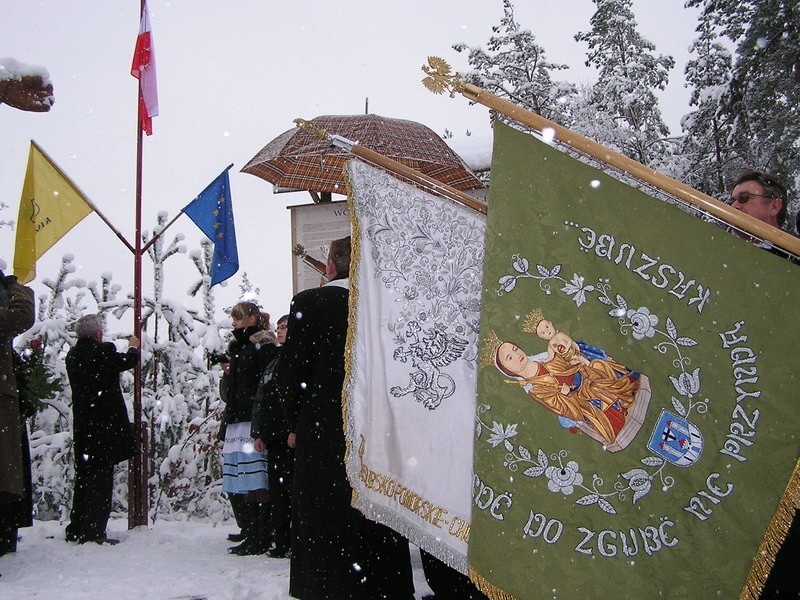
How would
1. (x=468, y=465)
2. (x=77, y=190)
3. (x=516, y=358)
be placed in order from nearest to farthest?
1. (x=516, y=358)
2. (x=468, y=465)
3. (x=77, y=190)

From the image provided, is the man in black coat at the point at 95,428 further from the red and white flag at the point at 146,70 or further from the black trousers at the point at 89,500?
the red and white flag at the point at 146,70

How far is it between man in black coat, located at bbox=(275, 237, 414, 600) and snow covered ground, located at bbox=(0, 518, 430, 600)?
3.30 ft

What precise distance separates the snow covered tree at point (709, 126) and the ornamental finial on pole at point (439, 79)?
24.1 feet

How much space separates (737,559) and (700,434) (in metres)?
0.41

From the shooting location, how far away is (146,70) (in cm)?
824

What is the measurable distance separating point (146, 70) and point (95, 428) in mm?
3773

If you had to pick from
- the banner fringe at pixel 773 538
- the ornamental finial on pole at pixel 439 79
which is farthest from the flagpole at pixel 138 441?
the banner fringe at pixel 773 538

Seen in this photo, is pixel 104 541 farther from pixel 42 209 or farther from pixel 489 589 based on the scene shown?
pixel 489 589

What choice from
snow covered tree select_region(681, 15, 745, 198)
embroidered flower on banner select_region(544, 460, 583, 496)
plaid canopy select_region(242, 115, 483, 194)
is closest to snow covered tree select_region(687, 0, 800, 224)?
snow covered tree select_region(681, 15, 745, 198)

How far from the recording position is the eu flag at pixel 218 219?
7.68 m

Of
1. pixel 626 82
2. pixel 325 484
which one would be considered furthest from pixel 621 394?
pixel 626 82

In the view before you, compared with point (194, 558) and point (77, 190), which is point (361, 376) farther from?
point (77, 190)

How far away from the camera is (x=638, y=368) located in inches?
107

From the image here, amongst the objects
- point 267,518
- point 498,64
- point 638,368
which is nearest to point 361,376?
point 638,368
